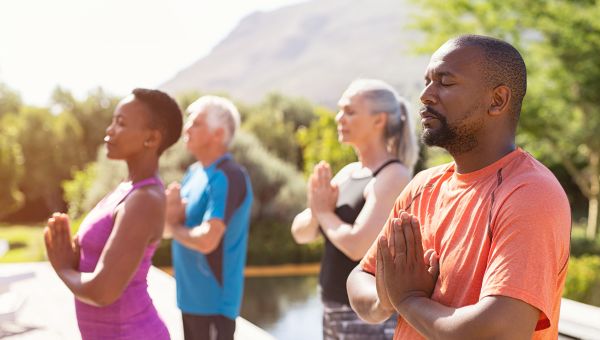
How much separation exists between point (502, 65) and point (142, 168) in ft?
4.17

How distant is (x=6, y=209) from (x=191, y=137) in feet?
58.6

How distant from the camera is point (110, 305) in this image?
2084 mm

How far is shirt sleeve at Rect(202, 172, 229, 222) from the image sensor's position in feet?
10.8

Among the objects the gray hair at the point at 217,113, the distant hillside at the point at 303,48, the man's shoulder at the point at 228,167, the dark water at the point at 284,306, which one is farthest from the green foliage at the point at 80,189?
the distant hillside at the point at 303,48

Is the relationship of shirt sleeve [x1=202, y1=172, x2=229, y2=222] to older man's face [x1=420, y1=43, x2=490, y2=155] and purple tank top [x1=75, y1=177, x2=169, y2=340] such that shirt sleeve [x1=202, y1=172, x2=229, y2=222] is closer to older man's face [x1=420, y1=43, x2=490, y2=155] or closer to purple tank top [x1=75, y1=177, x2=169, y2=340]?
purple tank top [x1=75, y1=177, x2=169, y2=340]

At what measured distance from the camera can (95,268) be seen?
2045 millimetres

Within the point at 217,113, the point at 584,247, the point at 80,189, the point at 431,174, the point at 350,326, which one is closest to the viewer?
the point at 431,174

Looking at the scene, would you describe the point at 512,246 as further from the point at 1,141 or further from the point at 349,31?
the point at 349,31

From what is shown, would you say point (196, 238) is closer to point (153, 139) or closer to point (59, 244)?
point (153, 139)

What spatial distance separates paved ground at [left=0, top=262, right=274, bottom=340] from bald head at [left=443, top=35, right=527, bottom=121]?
2.92 meters

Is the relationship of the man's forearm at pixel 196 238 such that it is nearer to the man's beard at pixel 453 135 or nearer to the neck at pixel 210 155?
the neck at pixel 210 155

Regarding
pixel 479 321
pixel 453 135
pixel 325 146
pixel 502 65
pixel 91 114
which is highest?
pixel 502 65

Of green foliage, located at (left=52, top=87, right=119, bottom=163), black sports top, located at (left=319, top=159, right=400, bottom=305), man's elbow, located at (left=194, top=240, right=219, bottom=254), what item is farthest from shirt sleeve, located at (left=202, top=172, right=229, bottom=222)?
green foliage, located at (left=52, top=87, right=119, bottom=163)

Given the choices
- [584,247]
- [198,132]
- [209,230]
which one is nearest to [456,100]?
[209,230]
